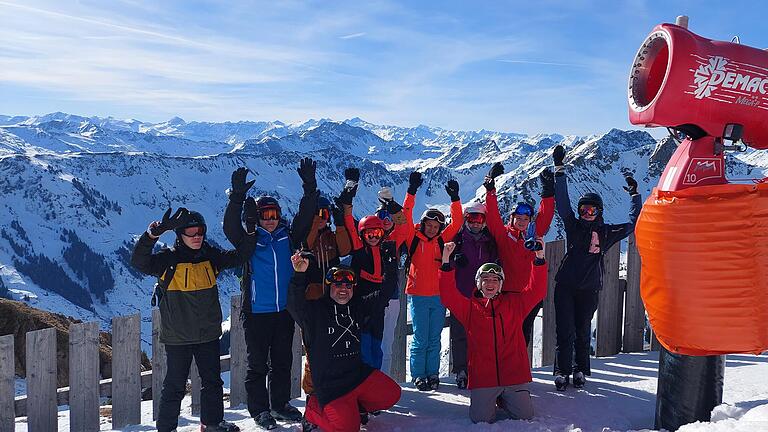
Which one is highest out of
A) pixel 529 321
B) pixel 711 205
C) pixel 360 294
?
pixel 711 205

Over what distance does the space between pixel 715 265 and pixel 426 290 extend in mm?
2732

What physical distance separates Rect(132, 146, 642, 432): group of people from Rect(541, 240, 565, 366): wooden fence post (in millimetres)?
658

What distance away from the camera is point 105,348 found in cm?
1152

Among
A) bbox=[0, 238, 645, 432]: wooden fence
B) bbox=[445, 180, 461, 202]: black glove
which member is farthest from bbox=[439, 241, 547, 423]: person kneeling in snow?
bbox=[0, 238, 645, 432]: wooden fence

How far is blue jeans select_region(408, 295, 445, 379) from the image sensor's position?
561cm

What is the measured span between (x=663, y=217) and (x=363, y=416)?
2.63 m

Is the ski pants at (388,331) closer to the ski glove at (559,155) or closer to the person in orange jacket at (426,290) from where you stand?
the person in orange jacket at (426,290)

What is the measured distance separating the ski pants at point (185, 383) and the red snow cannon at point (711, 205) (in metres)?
3.23

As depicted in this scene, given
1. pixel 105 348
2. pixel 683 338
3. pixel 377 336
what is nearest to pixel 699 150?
pixel 683 338

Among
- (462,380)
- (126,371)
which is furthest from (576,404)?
(126,371)

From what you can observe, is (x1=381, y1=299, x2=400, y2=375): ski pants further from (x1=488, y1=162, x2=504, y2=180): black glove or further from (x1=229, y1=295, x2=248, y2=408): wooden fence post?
(x1=488, y1=162, x2=504, y2=180): black glove

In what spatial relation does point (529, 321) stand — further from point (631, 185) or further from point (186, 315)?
point (186, 315)

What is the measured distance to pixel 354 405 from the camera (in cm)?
443

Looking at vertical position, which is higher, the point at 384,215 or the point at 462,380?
the point at 384,215
